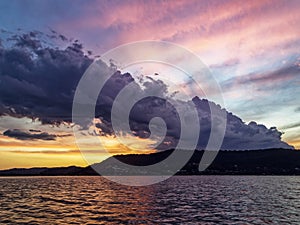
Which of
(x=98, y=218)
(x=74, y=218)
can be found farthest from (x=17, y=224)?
(x=98, y=218)

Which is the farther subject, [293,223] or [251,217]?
[251,217]

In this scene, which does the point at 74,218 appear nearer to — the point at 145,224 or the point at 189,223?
the point at 145,224

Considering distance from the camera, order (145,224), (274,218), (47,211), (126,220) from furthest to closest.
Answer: (47,211)
(274,218)
(126,220)
(145,224)

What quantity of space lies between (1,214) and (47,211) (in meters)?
7.86

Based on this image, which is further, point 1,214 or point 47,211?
point 47,211

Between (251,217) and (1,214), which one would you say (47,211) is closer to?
(1,214)

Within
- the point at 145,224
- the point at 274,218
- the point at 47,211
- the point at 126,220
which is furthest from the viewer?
the point at 47,211

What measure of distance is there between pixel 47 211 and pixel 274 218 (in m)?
40.7

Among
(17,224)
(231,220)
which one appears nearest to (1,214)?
(17,224)

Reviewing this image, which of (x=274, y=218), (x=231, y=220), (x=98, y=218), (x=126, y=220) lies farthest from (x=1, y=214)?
(x=274, y=218)

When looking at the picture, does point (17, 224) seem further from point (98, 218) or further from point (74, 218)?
point (98, 218)

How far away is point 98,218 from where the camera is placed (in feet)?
164

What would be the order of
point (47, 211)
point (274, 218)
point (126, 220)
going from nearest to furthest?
point (126, 220), point (274, 218), point (47, 211)

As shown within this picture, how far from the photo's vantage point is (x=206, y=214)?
2159 inches
